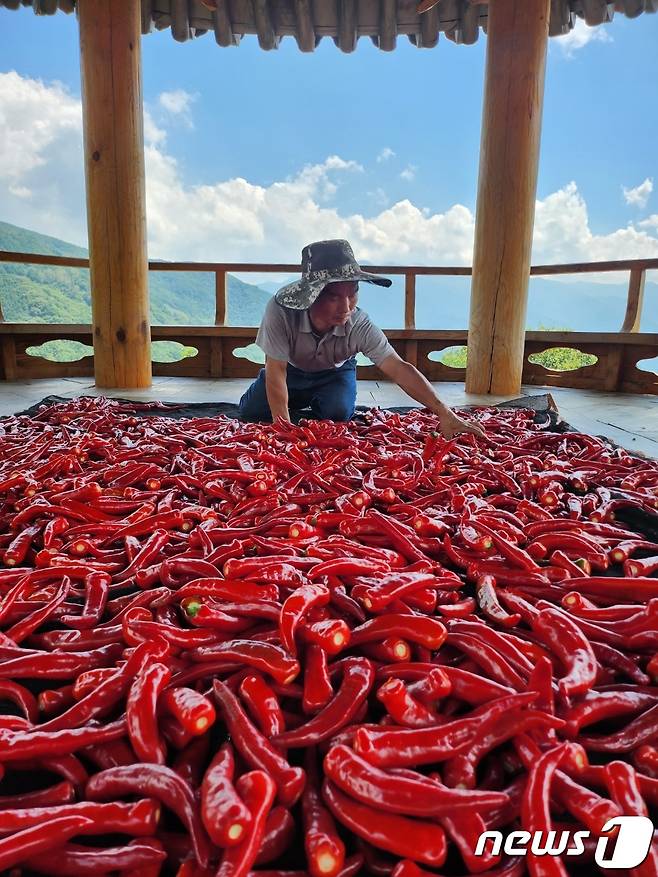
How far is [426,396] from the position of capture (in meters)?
3.97

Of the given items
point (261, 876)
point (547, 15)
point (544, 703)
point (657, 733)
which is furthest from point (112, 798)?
point (547, 15)

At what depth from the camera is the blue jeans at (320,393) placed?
4.70 m

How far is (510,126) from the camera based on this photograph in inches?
222

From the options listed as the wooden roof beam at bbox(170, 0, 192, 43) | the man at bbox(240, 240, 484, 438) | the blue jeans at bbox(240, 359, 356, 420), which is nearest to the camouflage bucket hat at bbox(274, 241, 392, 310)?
the man at bbox(240, 240, 484, 438)

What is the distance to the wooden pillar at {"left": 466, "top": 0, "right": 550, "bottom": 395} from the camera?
219 inches

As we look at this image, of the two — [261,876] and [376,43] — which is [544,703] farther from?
[376,43]

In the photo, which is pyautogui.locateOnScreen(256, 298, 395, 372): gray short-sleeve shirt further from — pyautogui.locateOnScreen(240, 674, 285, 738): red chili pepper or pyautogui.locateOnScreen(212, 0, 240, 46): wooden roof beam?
pyautogui.locateOnScreen(212, 0, 240, 46): wooden roof beam

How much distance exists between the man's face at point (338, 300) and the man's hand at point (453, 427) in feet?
3.02

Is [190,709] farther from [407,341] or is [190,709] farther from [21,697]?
[407,341]

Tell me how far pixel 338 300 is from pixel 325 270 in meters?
0.20

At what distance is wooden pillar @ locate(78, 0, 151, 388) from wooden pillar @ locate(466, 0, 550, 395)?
3.52m

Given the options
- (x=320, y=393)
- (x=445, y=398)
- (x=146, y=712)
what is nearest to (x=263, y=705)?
(x=146, y=712)

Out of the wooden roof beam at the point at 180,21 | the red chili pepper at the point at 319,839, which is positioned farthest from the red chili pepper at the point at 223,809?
the wooden roof beam at the point at 180,21

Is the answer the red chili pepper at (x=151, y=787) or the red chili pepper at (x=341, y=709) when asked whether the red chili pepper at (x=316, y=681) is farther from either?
the red chili pepper at (x=151, y=787)
